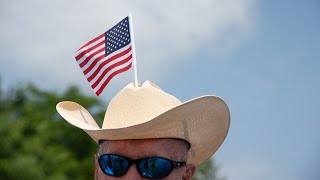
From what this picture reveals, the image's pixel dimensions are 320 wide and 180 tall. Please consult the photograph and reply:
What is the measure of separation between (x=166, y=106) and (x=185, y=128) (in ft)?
0.54

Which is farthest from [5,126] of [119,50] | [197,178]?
[119,50]

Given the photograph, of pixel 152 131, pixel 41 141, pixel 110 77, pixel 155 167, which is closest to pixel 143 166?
pixel 155 167

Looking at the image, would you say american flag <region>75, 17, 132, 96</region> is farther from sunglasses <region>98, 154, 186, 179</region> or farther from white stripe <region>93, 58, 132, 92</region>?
sunglasses <region>98, 154, 186, 179</region>

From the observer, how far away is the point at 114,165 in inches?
165

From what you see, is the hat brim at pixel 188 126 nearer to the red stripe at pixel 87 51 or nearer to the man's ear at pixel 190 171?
the man's ear at pixel 190 171

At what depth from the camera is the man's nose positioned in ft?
13.5

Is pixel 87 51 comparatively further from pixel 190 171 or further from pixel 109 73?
pixel 190 171

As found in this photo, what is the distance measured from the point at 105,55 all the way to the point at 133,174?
3.32 ft

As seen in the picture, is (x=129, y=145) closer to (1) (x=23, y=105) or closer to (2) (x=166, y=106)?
(2) (x=166, y=106)

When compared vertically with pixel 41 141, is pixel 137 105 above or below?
below

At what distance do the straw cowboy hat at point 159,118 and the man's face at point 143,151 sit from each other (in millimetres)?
37

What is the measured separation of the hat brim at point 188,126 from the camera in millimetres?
4184

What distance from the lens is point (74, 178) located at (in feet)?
131

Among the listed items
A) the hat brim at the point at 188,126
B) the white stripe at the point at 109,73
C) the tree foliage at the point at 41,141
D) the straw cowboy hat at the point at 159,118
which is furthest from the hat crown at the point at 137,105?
Result: the tree foliage at the point at 41,141
